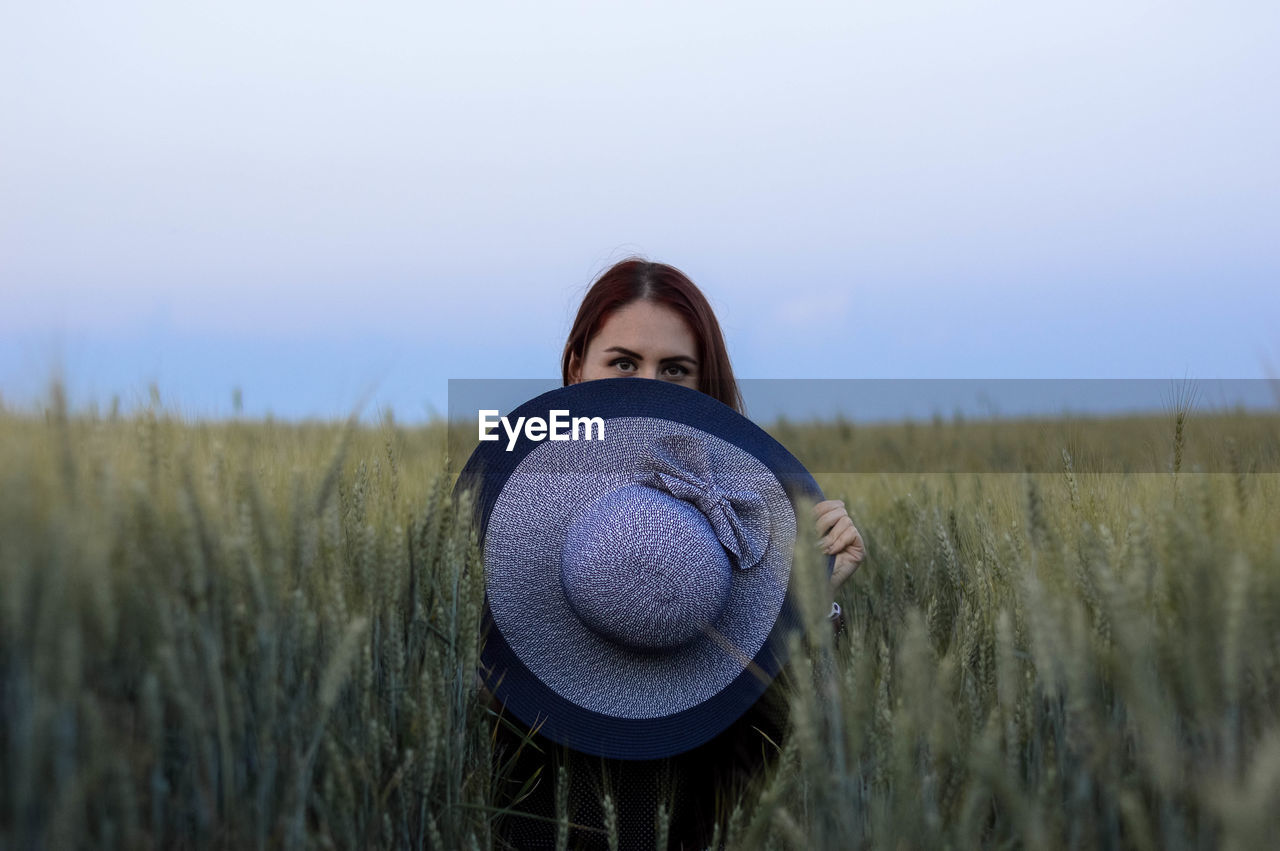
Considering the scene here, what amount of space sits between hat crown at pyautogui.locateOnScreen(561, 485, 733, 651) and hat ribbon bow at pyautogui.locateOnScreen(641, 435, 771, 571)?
0.04 m

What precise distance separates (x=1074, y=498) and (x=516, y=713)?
1.40 m

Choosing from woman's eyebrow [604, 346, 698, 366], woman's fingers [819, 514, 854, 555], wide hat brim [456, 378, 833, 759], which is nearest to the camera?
wide hat brim [456, 378, 833, 759]

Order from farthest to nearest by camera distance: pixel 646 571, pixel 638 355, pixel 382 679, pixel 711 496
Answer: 1. pixel 638 355
2. pixel 711 496
3. pixel 646 571
4. pixel 382 679

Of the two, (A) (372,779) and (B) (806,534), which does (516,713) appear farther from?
(B) (806,534)

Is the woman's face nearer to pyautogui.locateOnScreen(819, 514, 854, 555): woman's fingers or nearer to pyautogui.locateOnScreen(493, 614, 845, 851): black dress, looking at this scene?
pyautogui.locateOnScreen(819, 514, 854, 555): woman's fingers

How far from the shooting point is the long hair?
3.04m

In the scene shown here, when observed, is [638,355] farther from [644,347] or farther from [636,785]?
[636,785]

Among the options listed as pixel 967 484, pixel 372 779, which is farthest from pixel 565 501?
pixel 967 484

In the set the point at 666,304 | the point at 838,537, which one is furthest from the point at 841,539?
the point at 666,304

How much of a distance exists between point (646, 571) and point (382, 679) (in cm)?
57

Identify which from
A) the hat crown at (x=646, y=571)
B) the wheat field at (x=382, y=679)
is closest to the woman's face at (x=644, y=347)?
the hat crown at (x=646, y=571)

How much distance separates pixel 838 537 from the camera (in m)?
2.18

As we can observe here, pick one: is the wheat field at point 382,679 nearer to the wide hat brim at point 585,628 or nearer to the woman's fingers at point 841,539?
the wide hat brim at point 585,628

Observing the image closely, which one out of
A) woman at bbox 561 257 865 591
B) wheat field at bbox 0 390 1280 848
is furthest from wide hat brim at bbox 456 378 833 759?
woman at bbox 561 257 865 591
